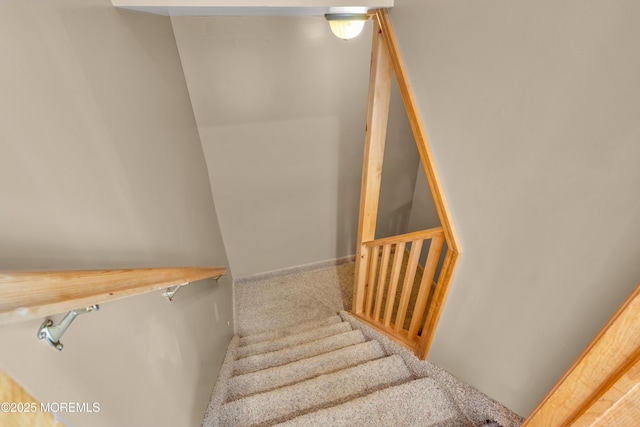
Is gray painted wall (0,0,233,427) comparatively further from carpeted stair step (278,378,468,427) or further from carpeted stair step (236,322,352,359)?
carpeted stair step (236,322,352,359)

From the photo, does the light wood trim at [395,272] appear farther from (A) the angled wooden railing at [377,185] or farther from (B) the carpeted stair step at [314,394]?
(B) the carpeted stair step at [314,394]

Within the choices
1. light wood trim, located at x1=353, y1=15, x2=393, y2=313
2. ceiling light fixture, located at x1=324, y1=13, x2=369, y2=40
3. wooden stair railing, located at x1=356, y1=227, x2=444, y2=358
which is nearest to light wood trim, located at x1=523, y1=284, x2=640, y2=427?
wooden stair railing, located at x1=356, y1=227, x2=444, y2=358

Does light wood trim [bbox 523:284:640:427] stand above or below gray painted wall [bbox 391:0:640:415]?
below

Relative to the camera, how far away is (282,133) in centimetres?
277

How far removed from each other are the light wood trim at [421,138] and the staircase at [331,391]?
0.77 metres

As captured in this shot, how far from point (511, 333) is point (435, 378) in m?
0.58

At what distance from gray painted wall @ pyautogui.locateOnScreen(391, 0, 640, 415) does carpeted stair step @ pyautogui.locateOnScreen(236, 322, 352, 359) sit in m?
1.27

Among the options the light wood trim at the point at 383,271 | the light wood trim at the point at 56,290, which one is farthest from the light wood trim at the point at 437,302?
the light wood trim at the point at 56,290

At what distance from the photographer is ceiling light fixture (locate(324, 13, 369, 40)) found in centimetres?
142

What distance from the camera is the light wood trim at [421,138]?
122cm

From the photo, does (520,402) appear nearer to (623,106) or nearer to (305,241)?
(623,106)

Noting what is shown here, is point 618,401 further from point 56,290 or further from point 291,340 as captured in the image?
point 291,340

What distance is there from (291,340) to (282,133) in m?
1.74

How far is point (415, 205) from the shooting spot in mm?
3354
